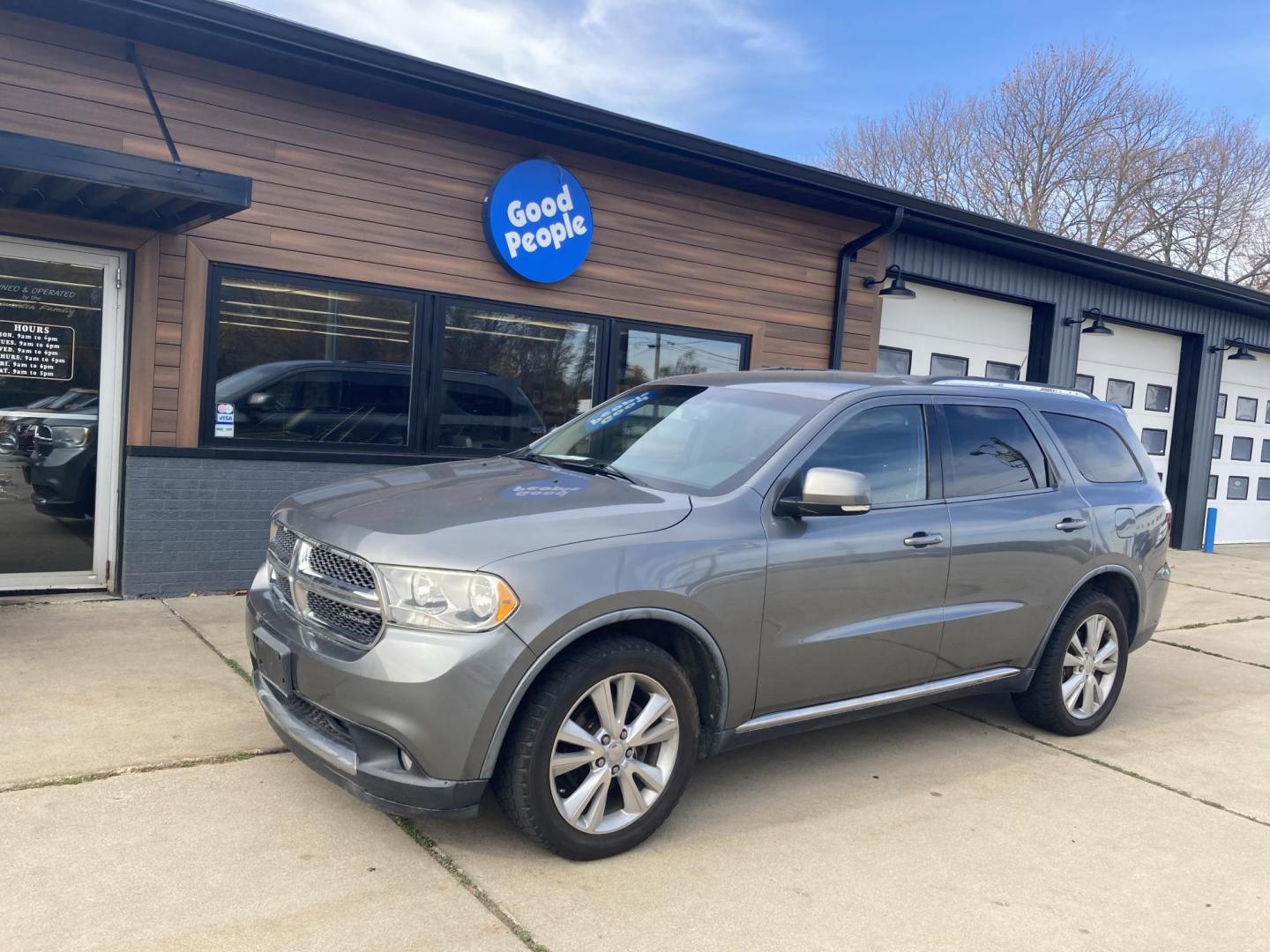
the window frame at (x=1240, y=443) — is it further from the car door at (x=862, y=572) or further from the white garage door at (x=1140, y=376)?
the car door at (x=862, y=572)

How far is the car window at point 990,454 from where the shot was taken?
4664 mm

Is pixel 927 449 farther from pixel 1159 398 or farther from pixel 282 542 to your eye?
pixel 1159 398

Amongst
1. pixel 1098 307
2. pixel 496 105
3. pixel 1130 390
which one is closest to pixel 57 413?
pixel 496 105

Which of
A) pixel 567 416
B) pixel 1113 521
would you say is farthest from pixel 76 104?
pixel 1113 521

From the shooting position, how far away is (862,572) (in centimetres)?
409

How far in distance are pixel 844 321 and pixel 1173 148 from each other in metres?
22.0

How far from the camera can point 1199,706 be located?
19.6ft

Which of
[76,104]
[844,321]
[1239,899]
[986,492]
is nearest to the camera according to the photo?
[1239,899]

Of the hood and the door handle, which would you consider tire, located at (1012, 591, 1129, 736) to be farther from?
the hood

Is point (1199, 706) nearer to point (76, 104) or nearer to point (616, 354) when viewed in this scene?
point (616, 354)

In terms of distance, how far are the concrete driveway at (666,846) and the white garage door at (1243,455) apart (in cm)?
1127

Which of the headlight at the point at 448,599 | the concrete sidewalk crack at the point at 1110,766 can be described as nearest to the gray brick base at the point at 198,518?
the headlight at the point at 448,599

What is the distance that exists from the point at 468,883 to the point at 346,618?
95 centimetres

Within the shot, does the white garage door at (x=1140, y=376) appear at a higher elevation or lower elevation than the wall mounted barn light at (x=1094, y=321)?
lower
